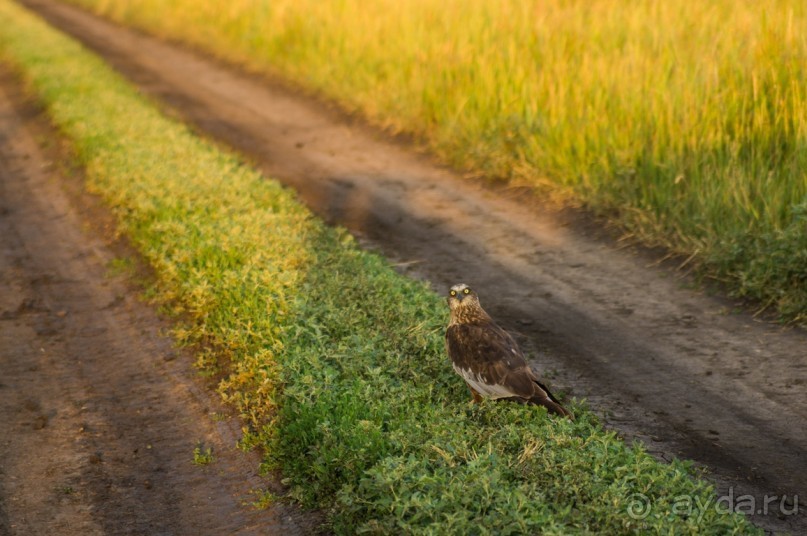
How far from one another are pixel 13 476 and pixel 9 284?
11.7 ft

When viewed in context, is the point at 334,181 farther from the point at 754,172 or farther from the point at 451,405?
the point at 451,405

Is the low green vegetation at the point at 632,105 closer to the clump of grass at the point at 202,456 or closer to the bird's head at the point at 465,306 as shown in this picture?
the bird's head at the point at 465,306

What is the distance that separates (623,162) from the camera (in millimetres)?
9914

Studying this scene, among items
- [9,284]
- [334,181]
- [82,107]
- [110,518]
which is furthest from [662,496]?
[82,107]

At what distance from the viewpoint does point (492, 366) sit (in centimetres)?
564

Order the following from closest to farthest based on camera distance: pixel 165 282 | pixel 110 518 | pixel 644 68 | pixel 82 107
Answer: pixel 110 518
pixel 165 282
pixel 644 68
pixel 82 107

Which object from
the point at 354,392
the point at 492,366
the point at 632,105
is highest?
the point at 632,105

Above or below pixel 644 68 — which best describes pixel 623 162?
below

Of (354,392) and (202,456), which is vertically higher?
(354,392)

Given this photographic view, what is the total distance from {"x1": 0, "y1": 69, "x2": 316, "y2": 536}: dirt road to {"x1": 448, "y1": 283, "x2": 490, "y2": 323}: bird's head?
1.48 metres

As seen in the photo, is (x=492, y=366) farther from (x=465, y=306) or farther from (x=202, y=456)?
→ (x=202, y=456)

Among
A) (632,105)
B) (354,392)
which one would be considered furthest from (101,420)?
(632,105)

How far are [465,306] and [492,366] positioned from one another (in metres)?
0.70

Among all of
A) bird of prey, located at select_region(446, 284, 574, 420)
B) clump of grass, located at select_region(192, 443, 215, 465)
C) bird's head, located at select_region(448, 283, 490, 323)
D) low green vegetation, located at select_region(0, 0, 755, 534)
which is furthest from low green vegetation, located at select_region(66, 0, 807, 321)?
clump of grass, located at select_region(192, 443, 215, 465)
